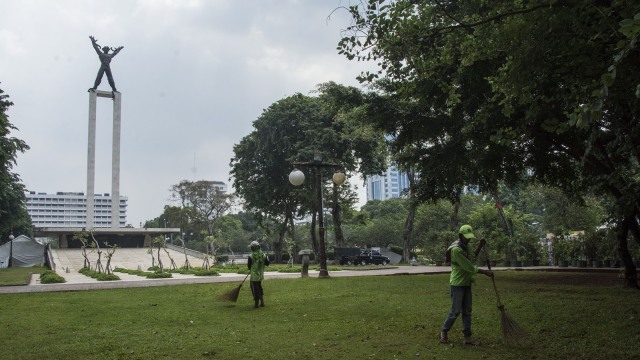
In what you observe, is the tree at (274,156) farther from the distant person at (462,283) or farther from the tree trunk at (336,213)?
the distant person at (462,283)

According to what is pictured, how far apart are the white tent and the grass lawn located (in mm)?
28139

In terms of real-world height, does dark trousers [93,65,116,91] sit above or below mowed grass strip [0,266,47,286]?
above

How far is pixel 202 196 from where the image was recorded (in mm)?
54719

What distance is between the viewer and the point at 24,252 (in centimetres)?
3684

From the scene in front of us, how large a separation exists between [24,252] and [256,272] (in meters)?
33.6

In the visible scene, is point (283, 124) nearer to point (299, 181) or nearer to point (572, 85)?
point (299, 181)

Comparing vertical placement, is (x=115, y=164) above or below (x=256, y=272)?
→ above

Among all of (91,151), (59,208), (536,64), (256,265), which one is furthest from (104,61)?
(59,208)

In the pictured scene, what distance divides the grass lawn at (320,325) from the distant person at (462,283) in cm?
26

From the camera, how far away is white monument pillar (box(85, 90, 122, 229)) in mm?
56062

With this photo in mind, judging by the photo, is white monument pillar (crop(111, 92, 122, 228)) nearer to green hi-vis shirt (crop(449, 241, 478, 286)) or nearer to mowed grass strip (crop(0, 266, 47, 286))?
mowed grass strip (crop(0, 266, 47, 286))

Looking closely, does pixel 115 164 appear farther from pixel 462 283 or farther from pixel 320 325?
pixel 462 283

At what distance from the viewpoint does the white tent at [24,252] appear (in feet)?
117

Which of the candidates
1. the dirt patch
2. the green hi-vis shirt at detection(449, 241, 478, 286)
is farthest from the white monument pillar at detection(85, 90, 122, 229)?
the green hi-vis shirt at detection(449, 241, 478, 286)
